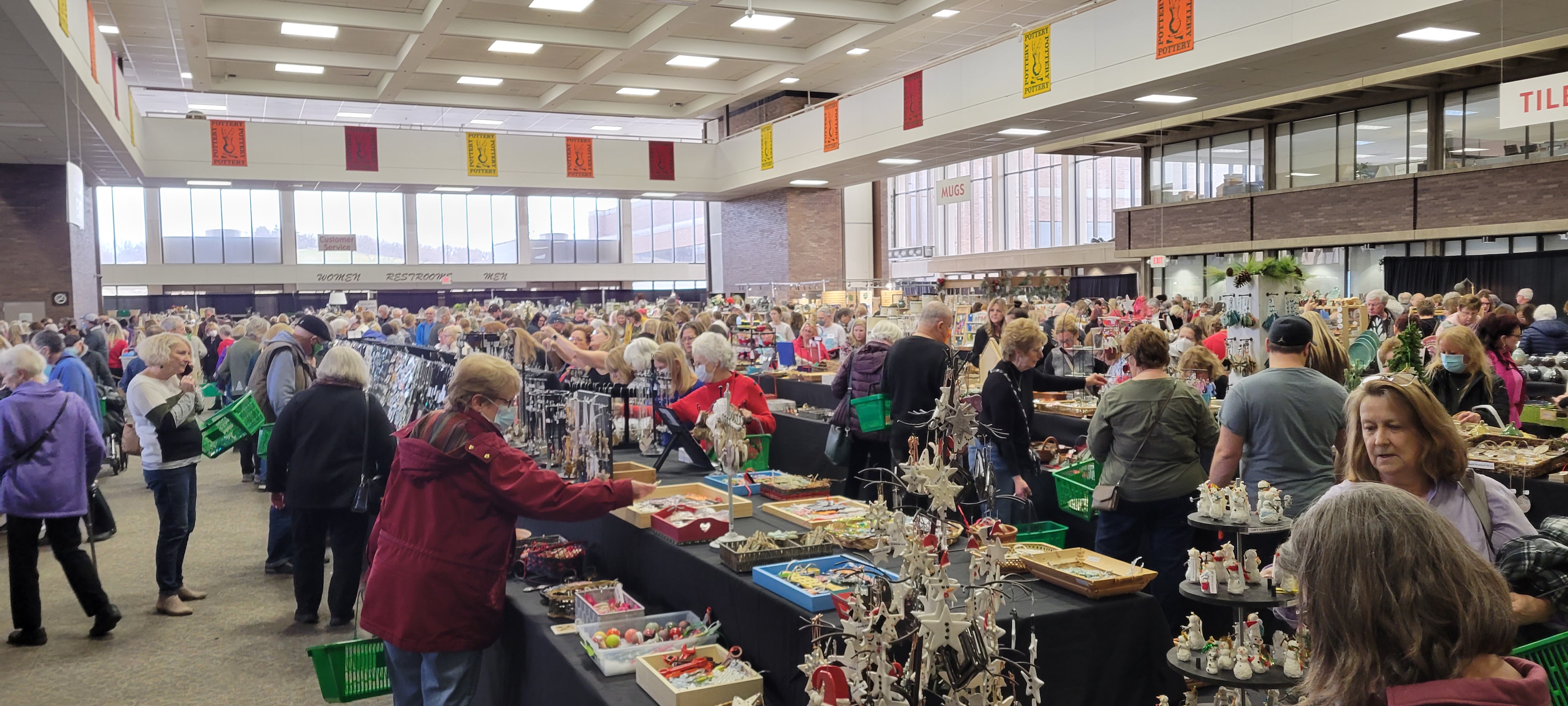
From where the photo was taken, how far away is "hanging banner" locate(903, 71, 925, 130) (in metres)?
14.9

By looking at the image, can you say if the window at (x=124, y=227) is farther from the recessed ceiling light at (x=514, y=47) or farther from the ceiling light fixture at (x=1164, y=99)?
the ceiling light fixture at (x=1164, y=99)

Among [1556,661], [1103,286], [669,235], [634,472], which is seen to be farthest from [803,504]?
[669,235]

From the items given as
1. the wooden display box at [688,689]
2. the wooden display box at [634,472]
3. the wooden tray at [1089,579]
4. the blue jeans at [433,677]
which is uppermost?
the wooden display box at [634,472]

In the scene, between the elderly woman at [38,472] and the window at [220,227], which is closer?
the elderly woman at [38,472]

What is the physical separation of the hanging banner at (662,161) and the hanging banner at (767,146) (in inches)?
85.1

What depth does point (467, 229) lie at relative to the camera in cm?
3909

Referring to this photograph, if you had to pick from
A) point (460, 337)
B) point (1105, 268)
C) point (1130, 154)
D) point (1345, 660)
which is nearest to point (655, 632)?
point (1345, 660)

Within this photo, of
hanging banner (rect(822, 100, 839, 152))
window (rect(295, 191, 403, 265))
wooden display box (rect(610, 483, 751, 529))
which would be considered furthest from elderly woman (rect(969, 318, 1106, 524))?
window (rect(295, 191, 403, 265))

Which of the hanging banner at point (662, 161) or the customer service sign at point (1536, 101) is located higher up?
the hanging banner at point (662, 161)

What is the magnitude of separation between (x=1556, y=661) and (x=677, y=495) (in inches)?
120

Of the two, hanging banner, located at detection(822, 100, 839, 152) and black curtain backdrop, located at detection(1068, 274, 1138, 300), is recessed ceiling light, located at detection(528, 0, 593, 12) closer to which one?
hanging banner, located at detection(822, 100, 839, 152)

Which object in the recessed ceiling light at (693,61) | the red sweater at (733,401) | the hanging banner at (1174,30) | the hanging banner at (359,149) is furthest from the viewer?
the hanging banner at (359,149)

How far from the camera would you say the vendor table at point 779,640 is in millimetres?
2863

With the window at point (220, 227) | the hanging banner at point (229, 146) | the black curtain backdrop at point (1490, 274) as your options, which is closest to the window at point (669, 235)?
the window at point (220, 227)
